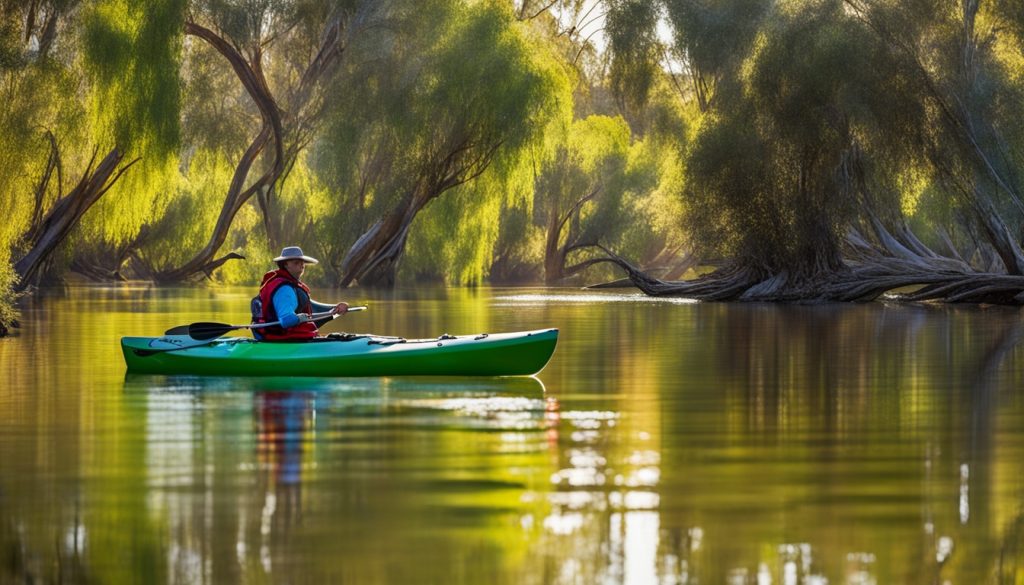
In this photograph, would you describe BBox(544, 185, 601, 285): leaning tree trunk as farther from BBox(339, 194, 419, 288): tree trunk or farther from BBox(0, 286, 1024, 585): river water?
BBox(0, 286, 1024, 585): river water

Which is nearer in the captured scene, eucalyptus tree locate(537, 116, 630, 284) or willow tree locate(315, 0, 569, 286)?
willow tree locate(315, 0, 569, 286)

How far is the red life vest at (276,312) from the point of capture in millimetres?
13891

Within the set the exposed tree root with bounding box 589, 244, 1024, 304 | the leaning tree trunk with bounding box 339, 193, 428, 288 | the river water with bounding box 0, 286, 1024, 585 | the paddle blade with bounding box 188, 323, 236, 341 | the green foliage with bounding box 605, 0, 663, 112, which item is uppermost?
the green foliage with bounding box 605, 0, 663, 112

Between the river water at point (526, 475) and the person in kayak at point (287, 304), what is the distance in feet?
1.83

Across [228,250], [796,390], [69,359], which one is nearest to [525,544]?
[796,390]

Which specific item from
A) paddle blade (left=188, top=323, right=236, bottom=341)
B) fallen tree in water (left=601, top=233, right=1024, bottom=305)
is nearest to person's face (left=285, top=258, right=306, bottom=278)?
paddle blade (left=188, top=323, right=236, bottom=341)

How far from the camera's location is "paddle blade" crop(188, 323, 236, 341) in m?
14.8

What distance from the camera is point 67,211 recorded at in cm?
2980

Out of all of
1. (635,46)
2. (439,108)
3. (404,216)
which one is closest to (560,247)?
(404,216)

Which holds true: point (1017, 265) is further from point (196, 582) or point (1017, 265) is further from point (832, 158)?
point (196, 582)

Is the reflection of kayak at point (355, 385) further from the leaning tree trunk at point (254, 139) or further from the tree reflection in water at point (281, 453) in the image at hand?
the leaning tree trunk at point (254, 139)

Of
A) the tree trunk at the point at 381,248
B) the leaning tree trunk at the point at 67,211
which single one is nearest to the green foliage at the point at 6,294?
the leaning tree trunk at the point at 67,211

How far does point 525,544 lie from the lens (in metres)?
5.96

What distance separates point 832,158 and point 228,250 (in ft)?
80.6
